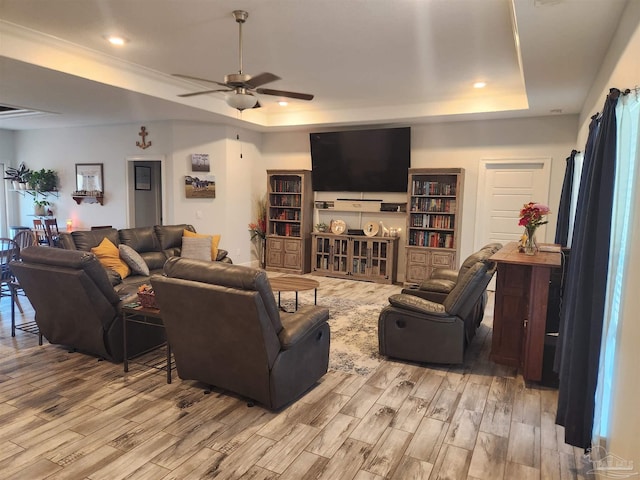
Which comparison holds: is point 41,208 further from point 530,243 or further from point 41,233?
point 530,243

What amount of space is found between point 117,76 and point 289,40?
85.3 inches

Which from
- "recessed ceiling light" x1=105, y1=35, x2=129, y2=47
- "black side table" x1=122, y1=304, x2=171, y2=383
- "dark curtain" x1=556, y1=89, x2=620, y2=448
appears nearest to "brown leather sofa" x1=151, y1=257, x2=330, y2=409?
"black side table" x1=122, y1=304, x2=171, y2=383

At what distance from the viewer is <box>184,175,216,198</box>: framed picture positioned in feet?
23.4

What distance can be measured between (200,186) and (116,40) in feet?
10.7

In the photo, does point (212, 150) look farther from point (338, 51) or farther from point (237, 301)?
point (237, 301)

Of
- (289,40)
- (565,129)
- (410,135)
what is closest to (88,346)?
(289,40)

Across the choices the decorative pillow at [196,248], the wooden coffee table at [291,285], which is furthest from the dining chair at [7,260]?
the wooden coffee table at [291,285]

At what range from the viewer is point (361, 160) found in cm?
731

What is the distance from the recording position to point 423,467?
233 cm

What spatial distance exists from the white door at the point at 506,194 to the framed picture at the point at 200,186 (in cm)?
445

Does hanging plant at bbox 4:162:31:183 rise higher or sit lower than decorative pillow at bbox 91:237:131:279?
higher

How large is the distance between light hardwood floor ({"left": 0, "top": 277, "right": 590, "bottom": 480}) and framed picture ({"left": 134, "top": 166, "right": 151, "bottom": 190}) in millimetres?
5094

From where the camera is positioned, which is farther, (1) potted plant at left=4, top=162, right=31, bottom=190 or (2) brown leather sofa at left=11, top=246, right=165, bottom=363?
(1) potted plant at left=4, top=162, right=31, bottom=190

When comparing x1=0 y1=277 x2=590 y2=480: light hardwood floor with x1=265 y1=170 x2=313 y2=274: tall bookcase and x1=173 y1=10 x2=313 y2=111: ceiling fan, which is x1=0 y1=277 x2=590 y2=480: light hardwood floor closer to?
x1=173 y1=10 x2=313 y2=111: ceiling fan
